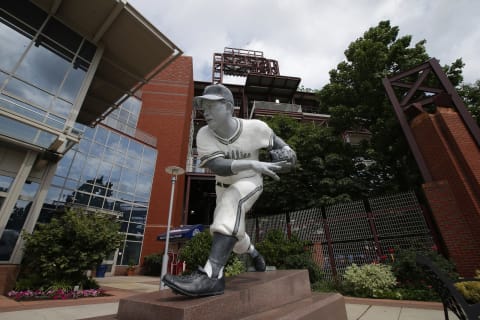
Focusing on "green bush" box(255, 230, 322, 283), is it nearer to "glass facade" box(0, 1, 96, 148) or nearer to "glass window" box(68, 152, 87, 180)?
"glass facade" box(0, 1, 96, 148)

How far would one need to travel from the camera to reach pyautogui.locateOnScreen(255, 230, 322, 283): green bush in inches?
282

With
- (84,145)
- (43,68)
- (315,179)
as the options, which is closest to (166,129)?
(84,145)

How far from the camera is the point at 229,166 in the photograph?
87.4 inches

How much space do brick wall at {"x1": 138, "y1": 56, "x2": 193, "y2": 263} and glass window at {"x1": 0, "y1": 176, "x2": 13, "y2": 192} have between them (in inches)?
426

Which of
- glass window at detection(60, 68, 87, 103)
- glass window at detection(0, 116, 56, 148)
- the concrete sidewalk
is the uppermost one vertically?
glass window at detection(60, 68, 87, 103)

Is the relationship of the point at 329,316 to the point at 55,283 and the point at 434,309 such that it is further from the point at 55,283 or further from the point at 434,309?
the point at 55,283

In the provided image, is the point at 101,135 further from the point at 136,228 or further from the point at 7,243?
the point at 7,243

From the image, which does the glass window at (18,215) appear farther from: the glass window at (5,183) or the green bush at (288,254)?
the green bush at (288,254)

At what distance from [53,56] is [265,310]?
1008 cm

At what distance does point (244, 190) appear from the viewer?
2258 mm

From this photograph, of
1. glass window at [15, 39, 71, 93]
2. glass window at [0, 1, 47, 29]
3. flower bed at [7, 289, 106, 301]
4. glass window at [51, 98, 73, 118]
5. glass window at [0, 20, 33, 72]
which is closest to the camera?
flower bed at [7, 289, 106, 301]

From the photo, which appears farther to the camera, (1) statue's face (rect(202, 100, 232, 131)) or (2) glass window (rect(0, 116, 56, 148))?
(2) glass window (rect(0, 116, 56, 148))

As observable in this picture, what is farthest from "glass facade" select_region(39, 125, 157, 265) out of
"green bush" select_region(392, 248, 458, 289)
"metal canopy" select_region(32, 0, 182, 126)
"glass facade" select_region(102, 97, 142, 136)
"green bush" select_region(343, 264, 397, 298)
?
"green bush" select_region(392, 248, 458, 289)

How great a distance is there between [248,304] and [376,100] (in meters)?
12.0
